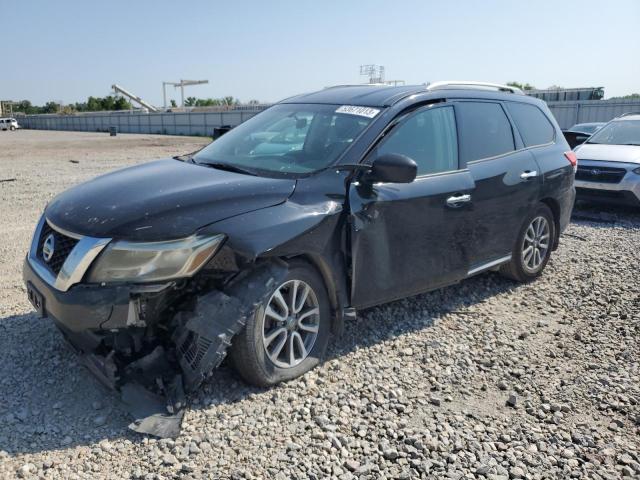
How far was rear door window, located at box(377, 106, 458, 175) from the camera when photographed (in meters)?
4.09

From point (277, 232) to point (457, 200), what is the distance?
68.2 inches

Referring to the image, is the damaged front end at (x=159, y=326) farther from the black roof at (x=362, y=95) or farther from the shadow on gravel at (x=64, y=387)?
the black roof at (x=362, y=95)

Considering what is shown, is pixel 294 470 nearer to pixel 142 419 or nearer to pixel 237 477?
pixel 237 477

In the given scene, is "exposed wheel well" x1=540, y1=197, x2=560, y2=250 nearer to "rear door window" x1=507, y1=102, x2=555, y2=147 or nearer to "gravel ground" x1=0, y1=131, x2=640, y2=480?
"rear door window" x1=507, y1=102, x2=555, y2=147

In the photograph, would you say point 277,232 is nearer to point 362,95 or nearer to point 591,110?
point 362,95

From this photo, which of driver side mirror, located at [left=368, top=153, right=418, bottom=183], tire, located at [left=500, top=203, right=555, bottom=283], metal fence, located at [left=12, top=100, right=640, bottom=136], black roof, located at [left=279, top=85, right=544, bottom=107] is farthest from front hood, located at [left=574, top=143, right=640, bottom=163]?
metal fence, located at [left=12, top=100, right=640, bottom=136]

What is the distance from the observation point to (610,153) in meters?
9.59

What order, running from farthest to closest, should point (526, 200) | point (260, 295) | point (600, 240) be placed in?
point (600, 240)
point (526, 200)
point (260, 295)

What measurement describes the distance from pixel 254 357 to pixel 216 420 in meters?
0.40

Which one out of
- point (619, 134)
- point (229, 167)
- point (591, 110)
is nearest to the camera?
point (229, 167)

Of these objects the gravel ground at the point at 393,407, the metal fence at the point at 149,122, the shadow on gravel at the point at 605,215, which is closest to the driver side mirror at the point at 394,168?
the gravel ground at the point at 393,407

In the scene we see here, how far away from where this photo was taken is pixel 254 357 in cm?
330

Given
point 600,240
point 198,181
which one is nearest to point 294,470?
point 198,181

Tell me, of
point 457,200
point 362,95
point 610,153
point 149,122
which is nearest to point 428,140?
point 457,200
